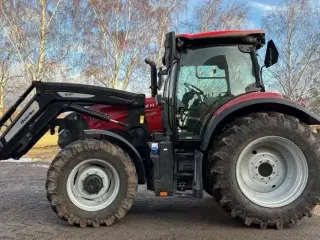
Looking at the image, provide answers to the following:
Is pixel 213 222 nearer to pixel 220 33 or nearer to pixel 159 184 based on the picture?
pixel 159 184

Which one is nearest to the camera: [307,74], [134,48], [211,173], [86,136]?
[211,173]

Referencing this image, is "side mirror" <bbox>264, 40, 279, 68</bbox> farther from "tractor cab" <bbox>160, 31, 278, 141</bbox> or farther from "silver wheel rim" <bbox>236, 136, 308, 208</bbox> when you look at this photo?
"silver wheel rim" <bbox>236, 136, 308, 208</bbox>

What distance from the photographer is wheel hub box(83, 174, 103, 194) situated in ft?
18.3

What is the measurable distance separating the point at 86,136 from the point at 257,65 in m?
2.49

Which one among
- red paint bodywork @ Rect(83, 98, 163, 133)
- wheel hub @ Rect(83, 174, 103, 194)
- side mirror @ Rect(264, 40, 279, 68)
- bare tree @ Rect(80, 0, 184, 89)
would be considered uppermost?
bare tree @ Rect(80, 0, 184, 89)

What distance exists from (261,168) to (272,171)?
16cm

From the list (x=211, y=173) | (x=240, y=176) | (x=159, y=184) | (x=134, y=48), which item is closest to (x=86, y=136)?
(x=159, y=184)

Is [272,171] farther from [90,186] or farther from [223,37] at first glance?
[90,186]

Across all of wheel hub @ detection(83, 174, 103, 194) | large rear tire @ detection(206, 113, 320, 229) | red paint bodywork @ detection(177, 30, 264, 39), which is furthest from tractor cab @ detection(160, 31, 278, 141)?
wheel hub @ detection(83, 174, 103, 194)

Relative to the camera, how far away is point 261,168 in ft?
18.4

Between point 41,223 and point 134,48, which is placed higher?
point 134,48

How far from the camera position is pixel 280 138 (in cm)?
541

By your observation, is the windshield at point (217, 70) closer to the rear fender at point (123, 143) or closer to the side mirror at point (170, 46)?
the side mirror at point (170, 46)

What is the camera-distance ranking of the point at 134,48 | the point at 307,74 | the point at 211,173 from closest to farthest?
the point at 211,173 < the point at 307,74 < the point at 134,48
